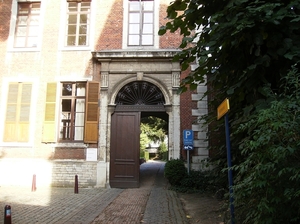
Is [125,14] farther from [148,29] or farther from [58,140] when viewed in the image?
[58,140]

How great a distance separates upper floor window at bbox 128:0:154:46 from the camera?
35.4 feet

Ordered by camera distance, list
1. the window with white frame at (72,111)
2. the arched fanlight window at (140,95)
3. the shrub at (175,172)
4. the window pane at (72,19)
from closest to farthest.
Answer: the shrub at (175,172), the window with white frame at (72,111), the arched fanlight window at (140,95), the window pane at (72,19)

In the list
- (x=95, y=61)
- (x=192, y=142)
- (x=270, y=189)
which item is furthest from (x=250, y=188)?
(x=95, y=61)

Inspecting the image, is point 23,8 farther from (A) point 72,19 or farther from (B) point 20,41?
(A) point 72,19

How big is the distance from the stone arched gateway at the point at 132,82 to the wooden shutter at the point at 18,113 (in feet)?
9.66

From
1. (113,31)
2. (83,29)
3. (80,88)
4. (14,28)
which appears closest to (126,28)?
(113,31)

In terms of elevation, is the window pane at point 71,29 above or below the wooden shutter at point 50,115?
above

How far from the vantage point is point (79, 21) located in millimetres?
11070

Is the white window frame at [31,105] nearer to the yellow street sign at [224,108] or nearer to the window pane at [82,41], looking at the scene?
the window pane at [82,41]

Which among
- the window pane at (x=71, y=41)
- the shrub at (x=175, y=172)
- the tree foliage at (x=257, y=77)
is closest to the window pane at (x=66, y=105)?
the window pane at (x=71, y=41)

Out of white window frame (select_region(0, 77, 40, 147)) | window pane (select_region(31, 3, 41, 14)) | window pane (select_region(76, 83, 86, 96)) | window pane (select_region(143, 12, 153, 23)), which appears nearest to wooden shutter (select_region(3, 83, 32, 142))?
white window frame (select_region(0, 77, 40, 147))

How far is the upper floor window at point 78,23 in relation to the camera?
11.0 meters

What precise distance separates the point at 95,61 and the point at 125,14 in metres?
2.33

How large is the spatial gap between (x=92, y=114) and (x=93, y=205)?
401 cm
